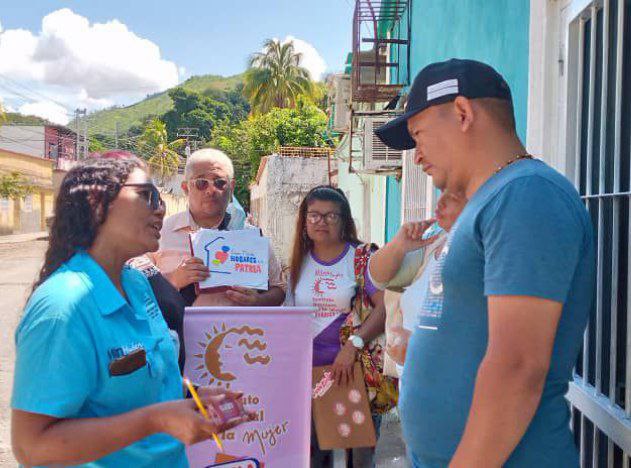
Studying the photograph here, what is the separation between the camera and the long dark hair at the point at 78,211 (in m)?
1.79

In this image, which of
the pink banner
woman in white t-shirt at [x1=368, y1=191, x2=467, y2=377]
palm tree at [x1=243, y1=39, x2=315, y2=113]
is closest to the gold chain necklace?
woman in white t-shirt at [x1=368, y1=191, x2=467, y2=377]

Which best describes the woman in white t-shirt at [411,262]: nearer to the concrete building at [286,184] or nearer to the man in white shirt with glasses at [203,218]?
the man in white shirt with glasses at [203,218]

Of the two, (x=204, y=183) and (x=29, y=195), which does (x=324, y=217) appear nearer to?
(x=204, y=183)

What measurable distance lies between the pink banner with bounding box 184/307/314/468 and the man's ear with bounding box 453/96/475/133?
1.81 metres

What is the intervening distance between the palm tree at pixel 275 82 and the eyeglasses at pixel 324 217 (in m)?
39.2

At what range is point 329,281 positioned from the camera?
364 cm

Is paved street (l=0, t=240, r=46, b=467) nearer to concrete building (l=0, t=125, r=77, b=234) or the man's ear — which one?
the man's ear

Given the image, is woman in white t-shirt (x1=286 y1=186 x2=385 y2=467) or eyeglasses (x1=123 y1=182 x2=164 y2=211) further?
woman in white t-shirt (x1=286 y1=186 x2=385 y2=467)

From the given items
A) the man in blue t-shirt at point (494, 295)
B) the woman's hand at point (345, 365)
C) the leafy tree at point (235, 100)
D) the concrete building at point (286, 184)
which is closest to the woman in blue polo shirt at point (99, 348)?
the man in blue t-shirt at point (494, 295)

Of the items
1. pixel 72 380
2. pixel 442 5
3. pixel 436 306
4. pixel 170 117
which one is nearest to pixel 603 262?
pixel 436 306

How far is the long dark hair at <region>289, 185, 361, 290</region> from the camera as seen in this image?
379cm

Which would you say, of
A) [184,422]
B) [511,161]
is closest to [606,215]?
[511,161]

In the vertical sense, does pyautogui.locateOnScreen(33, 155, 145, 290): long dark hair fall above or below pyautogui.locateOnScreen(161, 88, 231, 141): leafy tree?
below

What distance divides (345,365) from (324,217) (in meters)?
0.94
